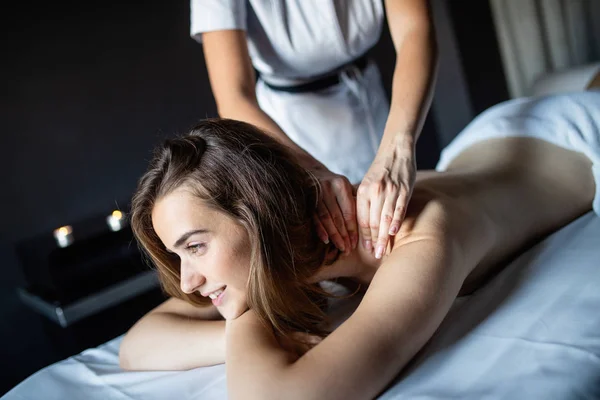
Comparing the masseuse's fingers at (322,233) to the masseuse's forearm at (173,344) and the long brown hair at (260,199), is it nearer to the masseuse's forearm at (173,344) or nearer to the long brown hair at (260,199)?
the long brown hair at (260,199)

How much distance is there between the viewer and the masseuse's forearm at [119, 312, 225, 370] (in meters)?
1.32

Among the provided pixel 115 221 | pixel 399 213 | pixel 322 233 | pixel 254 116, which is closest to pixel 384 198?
pixel 399 213

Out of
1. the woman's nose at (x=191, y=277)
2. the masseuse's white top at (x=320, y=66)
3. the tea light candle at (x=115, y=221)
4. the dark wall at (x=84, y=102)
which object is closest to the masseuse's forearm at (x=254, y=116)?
the masseuse's white top at (x=320, y=66)

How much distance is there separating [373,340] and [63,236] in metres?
1.83

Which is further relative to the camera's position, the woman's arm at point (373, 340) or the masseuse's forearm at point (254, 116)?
the masseuse's forearm at point (254, 116)

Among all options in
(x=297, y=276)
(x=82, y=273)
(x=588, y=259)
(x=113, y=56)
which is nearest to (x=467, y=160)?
(x=588, y=259)

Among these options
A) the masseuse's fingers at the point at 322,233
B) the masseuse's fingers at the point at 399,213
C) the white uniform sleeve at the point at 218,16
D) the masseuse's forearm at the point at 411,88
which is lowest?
the masseuse's fingers at the point at 322,233

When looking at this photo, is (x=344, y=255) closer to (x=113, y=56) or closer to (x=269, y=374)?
(x=269, y=374)

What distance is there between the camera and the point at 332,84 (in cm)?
191

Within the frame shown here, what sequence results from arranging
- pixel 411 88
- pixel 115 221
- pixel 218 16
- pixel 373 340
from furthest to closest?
pixel 115 221, pixel 218 16, pixel 411 88, pixel 373 340

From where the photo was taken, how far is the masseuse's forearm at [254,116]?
140 centimetres

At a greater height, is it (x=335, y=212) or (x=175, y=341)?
(x=335, y=212)

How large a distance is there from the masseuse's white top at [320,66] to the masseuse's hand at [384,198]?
67cm

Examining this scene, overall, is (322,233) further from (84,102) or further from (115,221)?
(84,102)
